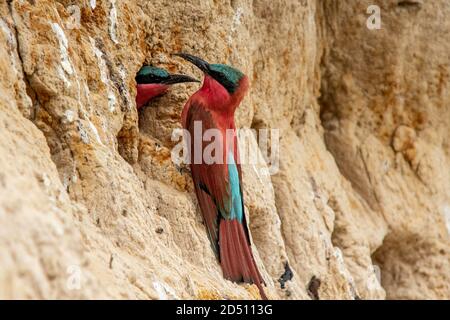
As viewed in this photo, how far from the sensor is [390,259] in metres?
5.04

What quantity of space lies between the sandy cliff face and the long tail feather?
58 mm

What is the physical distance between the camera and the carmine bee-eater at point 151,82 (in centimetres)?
322

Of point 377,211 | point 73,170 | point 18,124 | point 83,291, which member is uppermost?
point 18,124

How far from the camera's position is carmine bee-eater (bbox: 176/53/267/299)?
315 centimetres

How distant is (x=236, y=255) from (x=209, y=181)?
0.99 ft

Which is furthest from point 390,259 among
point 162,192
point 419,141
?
point 162,192

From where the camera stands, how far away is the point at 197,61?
3.32 m

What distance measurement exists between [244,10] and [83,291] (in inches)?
85.9

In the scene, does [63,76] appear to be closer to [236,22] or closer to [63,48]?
[63,48]

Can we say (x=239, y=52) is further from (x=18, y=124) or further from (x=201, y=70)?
(x=18, y=124)

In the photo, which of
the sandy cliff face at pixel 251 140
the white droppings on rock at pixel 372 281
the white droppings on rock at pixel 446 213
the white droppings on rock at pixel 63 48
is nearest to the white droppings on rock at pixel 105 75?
the sandy cliff face at pixel 251 140

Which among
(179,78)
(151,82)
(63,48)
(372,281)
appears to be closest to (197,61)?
(179,78)

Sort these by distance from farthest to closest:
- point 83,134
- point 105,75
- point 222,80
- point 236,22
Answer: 1. point 236,22
2. point 222,80
3. point 105,75
4. point 83,134

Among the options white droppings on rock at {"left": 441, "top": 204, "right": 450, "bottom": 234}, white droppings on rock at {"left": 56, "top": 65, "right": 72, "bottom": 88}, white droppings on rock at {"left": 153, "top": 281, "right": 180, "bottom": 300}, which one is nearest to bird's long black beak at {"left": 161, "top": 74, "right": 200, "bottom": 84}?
white droppings on rock at {"left": 56, "top": 65, "right": 72, "bottom": 88}
